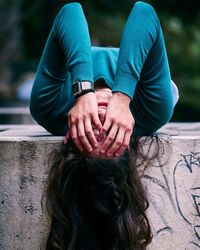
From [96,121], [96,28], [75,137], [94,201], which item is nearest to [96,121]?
[96,121]

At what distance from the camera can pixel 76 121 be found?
120 inches

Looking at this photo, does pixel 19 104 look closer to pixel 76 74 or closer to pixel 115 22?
pixel 115 22

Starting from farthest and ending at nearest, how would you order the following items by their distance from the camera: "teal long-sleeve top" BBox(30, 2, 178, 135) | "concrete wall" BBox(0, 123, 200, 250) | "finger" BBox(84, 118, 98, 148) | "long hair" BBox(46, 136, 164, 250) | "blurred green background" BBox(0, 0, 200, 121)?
1. "blurred green background" BBox(0, 0, 200, 121)
2. "concrete wall" BBox(0, 123, 200, 250)
3. "teal long-sleeve top" BBox(30, 2, 178, 135)
4. "long hair" BBox(46, 136, 164, 250)
5. "finger" BBox(84, 118, 98, 148)

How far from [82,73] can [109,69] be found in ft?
1.73

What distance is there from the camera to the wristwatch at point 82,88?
317 cm

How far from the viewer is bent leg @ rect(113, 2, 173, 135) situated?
3.25 metres

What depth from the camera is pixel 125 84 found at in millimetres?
3203

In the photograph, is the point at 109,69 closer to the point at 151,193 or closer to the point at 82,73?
the point at 82,73

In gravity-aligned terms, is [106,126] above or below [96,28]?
above

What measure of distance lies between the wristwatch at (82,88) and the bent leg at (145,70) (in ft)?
0.40

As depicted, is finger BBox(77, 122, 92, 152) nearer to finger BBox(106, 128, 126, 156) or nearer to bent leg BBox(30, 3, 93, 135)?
finger BBox(106, 128, 126, 156)

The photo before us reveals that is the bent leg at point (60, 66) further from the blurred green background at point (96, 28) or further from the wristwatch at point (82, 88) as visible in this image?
the blurred green background at point (96, 28)

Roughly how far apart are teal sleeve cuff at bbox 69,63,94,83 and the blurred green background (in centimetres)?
921

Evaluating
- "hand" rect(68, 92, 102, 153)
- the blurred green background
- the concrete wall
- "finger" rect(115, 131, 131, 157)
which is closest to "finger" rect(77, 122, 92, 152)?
"hand" rect(68, 92, 102, 153)
